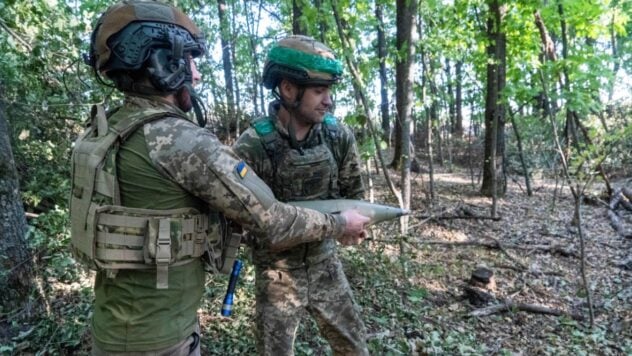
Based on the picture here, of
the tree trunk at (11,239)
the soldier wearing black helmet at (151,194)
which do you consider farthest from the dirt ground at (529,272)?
the tree trunk at (11,239)

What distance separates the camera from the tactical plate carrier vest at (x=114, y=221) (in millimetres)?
1450

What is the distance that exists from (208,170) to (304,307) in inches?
51.4

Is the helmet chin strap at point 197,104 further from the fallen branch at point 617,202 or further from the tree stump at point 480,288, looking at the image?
the fallen branch at point 617,202

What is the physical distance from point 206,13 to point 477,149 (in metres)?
11.3

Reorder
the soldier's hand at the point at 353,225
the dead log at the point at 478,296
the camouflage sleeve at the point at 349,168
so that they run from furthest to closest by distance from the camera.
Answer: the dead log at the point at 478,296, the camouflage sleeve at the point at 349,168, the soldier's hand at the point at 353,225

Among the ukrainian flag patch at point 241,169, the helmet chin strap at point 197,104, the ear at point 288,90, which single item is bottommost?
the ukrainian flag patch at point 241,169

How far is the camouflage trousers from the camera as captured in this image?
2.38 metres

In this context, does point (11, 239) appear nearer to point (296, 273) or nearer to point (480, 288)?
point (296, 273)

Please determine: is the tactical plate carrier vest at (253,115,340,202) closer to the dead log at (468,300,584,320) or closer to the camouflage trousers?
the camouflage trousers

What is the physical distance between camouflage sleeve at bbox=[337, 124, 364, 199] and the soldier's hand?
676mm

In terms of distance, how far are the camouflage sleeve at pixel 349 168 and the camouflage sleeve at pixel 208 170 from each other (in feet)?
3.75

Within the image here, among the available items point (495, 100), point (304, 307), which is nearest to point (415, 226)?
point (304, 307)

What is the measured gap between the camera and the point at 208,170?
4.82 ft

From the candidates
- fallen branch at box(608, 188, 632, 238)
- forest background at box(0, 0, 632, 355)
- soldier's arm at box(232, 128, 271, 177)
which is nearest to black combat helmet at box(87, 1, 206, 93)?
soldier's arm at box(232, 128, 271, 177)
